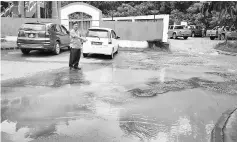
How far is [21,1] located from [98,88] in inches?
798

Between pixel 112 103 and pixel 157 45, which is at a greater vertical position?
pixel 157 45

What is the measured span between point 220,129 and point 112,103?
2.49 meters

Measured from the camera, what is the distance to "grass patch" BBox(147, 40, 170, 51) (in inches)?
757

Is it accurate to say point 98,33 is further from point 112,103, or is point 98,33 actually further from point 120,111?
point 120,111

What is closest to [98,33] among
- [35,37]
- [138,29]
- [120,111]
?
[35,37]

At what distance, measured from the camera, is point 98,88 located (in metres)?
7.79

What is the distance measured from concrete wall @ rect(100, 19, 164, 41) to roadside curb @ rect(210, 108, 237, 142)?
46.7 feet

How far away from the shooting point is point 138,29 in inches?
777

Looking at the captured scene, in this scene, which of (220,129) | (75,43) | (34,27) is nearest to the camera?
(220,129)

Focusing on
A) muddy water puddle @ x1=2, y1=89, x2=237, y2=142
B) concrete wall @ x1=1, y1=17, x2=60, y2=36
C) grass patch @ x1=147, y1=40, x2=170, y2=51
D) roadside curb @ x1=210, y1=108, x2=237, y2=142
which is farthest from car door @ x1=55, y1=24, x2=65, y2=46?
roadside curb @ x1=210, y1=108, x2=237, y2=142

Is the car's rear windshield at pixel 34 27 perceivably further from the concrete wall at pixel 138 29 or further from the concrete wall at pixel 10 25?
the concrete wall at pixel 10 25

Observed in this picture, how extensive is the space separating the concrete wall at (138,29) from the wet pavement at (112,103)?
8974 millimetres

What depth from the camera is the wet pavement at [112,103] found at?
4.69 m

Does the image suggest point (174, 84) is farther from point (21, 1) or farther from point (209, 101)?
point (21, 1)
